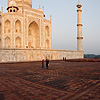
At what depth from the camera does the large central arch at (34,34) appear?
31.8m

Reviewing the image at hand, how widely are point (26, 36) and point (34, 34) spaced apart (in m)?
4.82

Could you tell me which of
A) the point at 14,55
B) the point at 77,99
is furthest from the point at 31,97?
the point at 14,55

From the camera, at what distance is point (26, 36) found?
28250 mm

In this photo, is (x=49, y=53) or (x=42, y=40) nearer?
(x=49, y=53)

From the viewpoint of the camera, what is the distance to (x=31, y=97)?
3541 mm

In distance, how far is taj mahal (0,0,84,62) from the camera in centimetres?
2116

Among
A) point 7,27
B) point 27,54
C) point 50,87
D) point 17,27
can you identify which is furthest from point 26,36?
point 50,87

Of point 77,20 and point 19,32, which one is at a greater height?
point 77,20

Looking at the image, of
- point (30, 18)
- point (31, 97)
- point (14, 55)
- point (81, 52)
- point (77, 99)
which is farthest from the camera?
point (81, 52)

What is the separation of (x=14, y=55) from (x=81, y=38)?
20288 mm

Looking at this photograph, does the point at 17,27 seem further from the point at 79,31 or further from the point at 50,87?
the point at 50,87

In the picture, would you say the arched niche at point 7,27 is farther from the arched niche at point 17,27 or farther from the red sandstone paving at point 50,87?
the red sandstone paving at point 50,87

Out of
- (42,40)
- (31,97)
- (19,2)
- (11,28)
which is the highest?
(19,2)

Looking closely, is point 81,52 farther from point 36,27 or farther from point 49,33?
point 36,27
